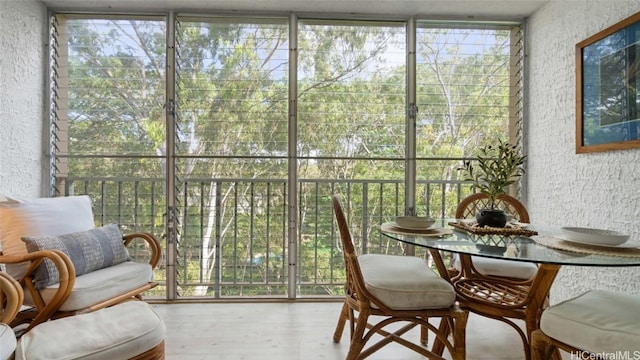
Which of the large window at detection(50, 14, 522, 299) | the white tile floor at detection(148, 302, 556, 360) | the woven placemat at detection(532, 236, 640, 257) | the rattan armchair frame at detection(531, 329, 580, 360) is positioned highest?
the large window at detection(50, 14, 522, 299)

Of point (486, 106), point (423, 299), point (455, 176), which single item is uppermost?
point (486, 106)

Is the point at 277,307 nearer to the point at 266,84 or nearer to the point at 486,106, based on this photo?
the point at 266,84

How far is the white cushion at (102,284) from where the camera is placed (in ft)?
5.03

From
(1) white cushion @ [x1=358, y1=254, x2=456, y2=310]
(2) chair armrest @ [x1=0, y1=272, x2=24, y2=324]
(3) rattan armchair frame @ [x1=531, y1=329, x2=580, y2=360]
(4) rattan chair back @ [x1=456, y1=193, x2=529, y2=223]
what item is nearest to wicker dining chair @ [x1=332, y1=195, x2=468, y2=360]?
(1) white cushion @ [x1=358, y1=254, x2=456, y2=310]

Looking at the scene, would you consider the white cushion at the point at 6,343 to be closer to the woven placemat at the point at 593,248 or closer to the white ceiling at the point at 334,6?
the woven placemat at the point at 593,248

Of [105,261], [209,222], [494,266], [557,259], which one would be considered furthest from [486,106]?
[105,261]

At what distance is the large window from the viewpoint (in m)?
2.46

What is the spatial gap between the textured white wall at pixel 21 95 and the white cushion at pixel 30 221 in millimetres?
453

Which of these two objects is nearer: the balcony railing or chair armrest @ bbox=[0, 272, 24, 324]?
→ chair armrest @ bbox=[0, 272, 24, 324]

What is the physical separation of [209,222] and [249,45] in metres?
1.58

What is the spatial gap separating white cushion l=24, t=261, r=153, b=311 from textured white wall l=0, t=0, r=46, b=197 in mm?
1030

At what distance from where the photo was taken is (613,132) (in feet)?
5.95

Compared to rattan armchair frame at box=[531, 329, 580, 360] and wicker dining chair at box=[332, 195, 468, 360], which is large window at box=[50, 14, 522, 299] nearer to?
wicker dining chair at box=[332, 195, 468, 360]

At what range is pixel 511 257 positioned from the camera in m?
1.15
